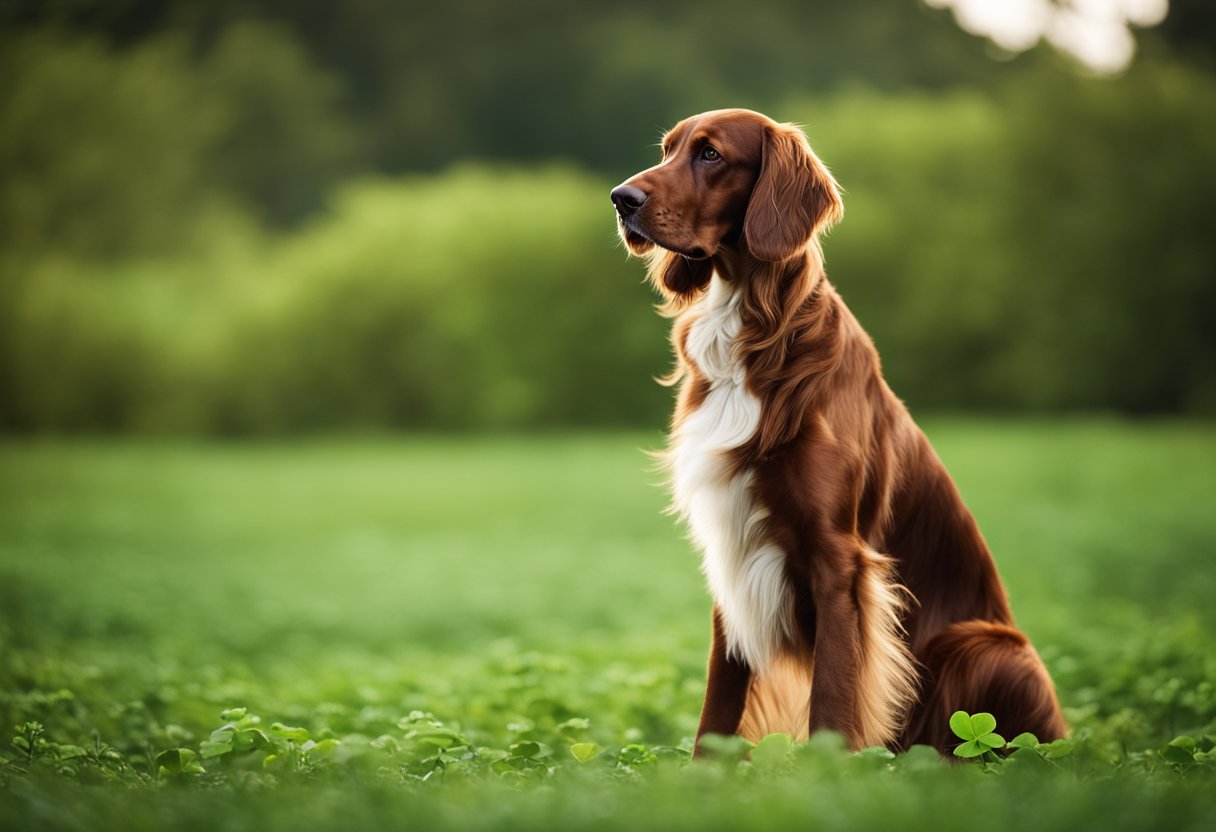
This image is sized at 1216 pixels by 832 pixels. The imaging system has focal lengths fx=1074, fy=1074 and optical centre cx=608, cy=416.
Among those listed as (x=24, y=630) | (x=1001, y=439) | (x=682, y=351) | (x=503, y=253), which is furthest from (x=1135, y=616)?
(x=503, y=253)

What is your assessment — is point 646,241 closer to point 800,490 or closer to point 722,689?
point 800,490

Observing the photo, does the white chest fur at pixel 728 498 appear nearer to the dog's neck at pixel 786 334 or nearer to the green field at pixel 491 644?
the dog's neck at pixel 786 334

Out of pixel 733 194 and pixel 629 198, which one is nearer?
pixel 629 198

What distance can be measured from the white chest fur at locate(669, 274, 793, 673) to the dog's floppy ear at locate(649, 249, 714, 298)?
134 mm

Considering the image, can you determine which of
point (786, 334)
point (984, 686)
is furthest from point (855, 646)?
point (786, 334)

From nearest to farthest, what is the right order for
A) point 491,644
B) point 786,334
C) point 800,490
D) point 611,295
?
1. point 800,490
2. point 786,334
3. point 491,644
4. point 611,295

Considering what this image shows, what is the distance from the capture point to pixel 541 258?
99.1ft

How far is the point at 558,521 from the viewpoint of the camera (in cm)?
1777

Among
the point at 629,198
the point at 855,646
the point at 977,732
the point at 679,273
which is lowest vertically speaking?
the point at 977,732

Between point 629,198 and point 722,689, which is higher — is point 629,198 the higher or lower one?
the higher one

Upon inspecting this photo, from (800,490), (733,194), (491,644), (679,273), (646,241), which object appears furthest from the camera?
(491,644)

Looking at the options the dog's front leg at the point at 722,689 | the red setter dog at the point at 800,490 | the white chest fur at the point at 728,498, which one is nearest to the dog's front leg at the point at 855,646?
the red setter dog at the point at 800,490

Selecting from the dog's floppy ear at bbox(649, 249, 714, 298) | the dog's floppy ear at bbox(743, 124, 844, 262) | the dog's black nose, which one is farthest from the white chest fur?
the dog's black nose

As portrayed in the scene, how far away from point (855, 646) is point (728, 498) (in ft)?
2.04
